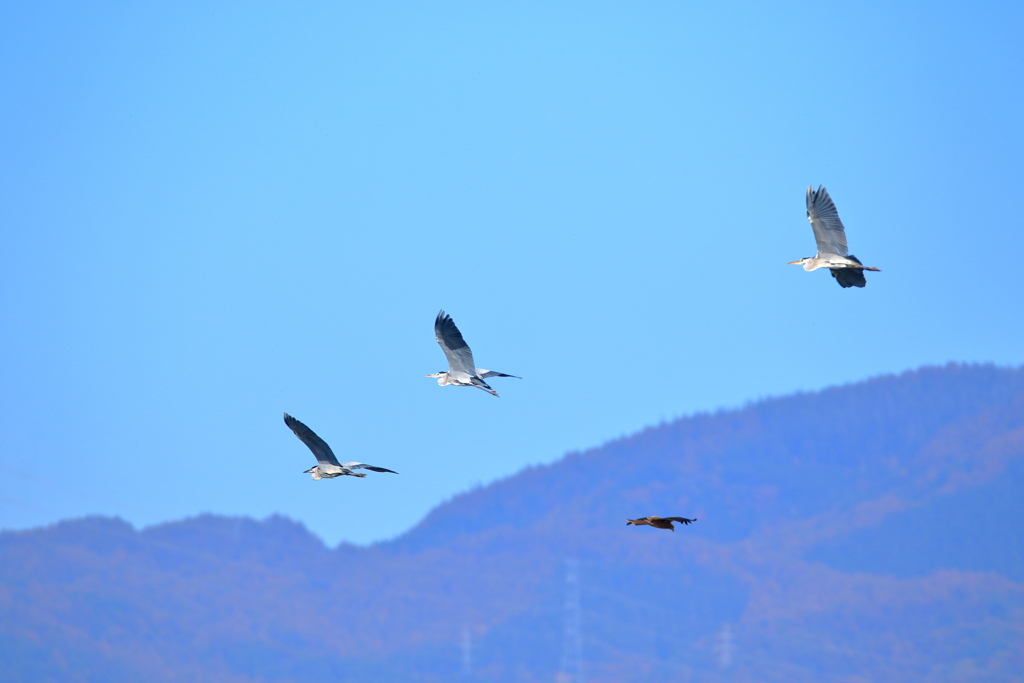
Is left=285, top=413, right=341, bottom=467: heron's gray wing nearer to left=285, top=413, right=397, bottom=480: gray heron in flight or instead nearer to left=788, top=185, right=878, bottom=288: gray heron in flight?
left=285, top=413, right=397, bottom=480: gray heron in flight

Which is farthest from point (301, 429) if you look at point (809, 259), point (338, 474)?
point (809, 259)

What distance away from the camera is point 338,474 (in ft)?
140

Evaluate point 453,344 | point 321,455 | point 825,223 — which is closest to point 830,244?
point 825,223

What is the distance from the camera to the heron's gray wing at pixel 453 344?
155 ft

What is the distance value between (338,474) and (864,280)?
17686mm

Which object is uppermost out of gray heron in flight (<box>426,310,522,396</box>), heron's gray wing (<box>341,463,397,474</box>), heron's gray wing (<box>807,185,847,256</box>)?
heron's gray wing (<box>807,185,847,256</box>)

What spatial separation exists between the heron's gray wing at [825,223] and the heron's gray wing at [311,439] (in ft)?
55.8

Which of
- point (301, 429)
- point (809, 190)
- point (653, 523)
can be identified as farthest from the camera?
point (809, 190)

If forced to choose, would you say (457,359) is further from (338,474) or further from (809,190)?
(809,190)

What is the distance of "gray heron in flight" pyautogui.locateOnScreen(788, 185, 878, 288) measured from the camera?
45656mm

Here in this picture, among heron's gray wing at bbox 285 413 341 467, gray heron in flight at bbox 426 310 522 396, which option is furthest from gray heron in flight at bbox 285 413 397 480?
gray heron in flight at bbox 426 310 522 396

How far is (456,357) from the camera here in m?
47.5

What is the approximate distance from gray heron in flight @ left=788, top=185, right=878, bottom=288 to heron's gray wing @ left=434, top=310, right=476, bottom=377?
11.4 m

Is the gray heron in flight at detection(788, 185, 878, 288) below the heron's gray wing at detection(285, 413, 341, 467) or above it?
above
